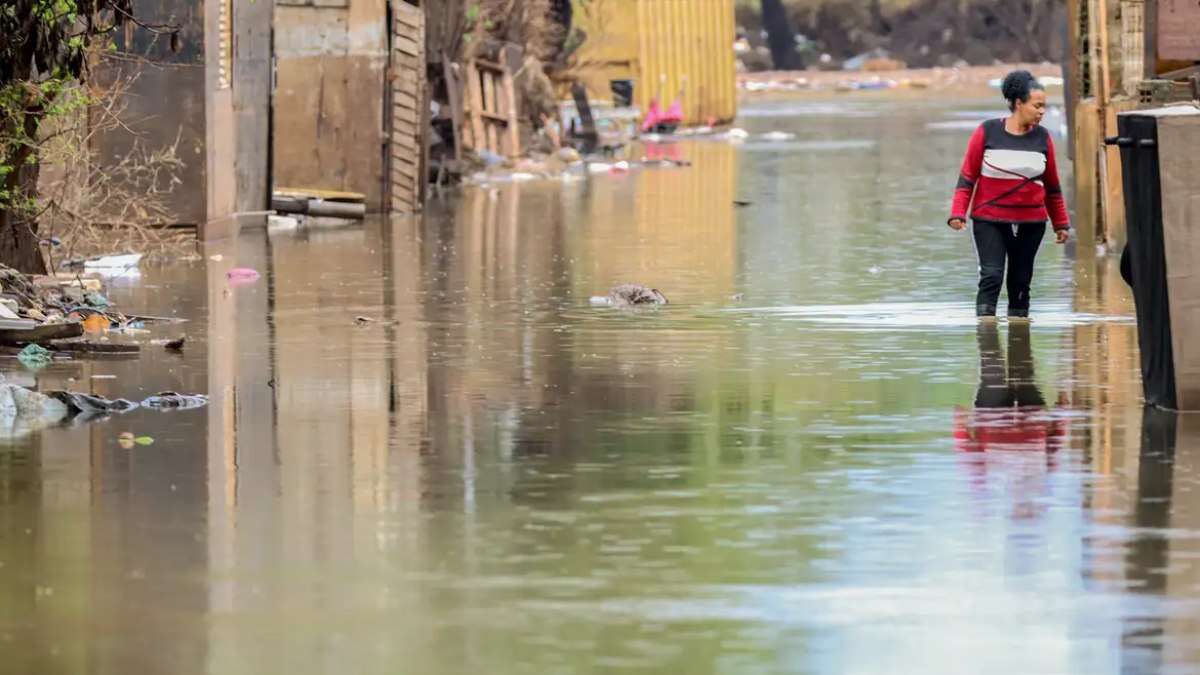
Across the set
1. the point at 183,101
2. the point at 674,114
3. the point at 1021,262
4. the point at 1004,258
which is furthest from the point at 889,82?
the point at 1004,258

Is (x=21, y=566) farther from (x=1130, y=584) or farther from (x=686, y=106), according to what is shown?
(x=686, y=106)

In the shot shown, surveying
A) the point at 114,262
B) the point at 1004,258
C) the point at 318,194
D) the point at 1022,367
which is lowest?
the point at 1022,367

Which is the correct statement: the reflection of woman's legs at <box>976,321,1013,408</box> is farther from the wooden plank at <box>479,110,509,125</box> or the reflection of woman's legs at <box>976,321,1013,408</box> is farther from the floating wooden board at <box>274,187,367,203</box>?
the wooden plank at <box>479,110,509,125</box>

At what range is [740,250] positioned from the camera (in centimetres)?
2252

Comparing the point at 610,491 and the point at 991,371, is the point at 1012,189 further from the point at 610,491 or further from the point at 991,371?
the point at 610,491

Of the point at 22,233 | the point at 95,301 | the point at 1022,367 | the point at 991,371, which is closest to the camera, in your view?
the point at 991,371

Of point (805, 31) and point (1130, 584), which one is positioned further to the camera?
point (805, 31)

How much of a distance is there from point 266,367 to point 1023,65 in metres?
88.2

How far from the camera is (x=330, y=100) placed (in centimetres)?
2800

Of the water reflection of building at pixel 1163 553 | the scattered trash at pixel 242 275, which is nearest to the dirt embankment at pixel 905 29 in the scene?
the scattered trash at pixel 242 275

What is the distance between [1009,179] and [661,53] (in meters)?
38.4

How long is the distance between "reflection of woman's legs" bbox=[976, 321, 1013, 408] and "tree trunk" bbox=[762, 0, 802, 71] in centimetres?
8851

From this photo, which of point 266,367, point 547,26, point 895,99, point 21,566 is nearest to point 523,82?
point 547,26

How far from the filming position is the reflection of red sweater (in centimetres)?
1080
